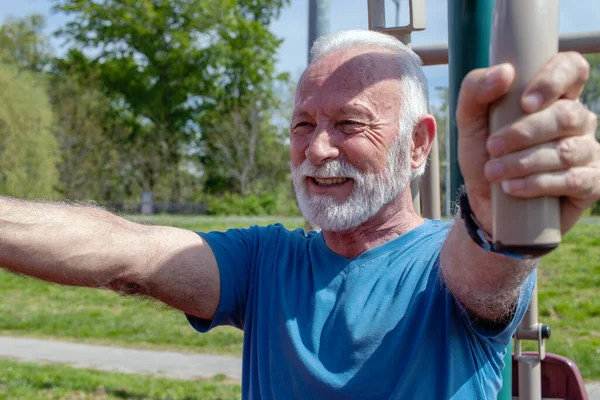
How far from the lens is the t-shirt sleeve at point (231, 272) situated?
1971mm

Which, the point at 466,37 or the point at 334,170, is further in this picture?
the point at 466,37

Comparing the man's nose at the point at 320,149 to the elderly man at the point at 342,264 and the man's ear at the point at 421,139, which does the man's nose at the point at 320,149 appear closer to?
the elderly man at the point at 342,264

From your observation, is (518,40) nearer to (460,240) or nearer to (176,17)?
(460,240)

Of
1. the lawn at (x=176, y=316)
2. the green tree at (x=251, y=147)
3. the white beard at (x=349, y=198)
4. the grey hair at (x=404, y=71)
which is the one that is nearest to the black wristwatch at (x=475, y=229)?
the white beard at (x=349, y=198)

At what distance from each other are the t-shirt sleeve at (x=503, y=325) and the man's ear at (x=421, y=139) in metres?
0.48

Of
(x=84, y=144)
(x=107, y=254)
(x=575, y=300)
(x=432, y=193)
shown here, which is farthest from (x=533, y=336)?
(x=84, y=144)

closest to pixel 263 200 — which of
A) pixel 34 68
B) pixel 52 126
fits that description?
pixel 52 126

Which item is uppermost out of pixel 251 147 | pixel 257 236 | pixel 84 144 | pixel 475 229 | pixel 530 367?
pixel 475 229

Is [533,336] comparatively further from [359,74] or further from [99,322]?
[99,322]

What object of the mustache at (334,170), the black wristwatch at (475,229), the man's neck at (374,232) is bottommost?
the man's neck at (374,232)

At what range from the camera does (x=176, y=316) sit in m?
9.49

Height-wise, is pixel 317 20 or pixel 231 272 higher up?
pixel 317 20

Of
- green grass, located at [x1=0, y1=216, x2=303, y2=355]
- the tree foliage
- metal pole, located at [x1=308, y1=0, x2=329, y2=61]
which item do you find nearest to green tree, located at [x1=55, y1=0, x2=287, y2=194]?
the tree foliage

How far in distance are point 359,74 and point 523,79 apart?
1039 mm
